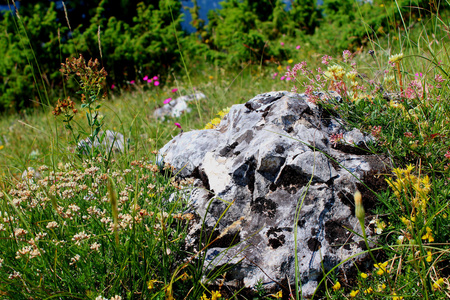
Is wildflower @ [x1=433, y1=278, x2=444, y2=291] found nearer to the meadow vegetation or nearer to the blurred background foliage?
the meadow vegetation

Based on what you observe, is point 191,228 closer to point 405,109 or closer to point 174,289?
point 174,289

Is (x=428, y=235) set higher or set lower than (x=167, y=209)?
lower

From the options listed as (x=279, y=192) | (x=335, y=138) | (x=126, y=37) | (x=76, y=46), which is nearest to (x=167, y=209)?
(x=279, y=192)

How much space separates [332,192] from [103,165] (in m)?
1.57

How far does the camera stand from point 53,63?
8.38 metres

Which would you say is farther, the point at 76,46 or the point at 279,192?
the point at 76,46

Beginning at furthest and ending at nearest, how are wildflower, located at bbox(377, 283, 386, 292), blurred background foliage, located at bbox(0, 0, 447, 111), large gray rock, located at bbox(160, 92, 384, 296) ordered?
blurred background foliage, located at bbox(0, 0, 447, 111) < large gray rock, located at bbox(160, 92, 384, 296) < wildflower, located at bbox(377, 283, 386, 292)

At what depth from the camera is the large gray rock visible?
5.32 ft

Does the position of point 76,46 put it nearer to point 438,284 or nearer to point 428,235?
point 428,235

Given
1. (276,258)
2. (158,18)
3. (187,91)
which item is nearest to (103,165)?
(276,258)

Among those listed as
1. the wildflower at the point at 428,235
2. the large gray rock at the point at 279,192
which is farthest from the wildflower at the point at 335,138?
the wildflower at the point at 428,235

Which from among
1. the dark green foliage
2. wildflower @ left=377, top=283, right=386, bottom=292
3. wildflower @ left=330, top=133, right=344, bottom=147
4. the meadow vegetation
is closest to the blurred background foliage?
the dark green foliage

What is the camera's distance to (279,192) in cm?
181

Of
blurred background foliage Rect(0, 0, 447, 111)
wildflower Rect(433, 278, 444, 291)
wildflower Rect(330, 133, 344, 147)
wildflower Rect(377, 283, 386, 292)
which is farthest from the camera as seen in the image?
blurred background foliage Rect(0, 0, 447, 111)
